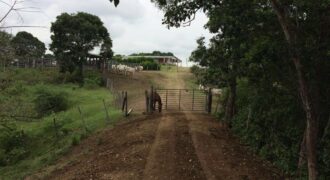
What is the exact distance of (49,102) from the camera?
131 ft

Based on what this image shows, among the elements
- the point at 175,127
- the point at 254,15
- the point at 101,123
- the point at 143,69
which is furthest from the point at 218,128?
the point at 143,69

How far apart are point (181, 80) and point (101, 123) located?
28.4 meters

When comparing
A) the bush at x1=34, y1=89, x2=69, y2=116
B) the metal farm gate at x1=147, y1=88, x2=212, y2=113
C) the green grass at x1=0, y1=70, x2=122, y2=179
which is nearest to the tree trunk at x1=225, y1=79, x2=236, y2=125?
the metal farm gate at x1=147, y1=88, x2=212, y2=113

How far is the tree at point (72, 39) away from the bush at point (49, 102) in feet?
42.4

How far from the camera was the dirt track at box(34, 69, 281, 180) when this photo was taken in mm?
16156

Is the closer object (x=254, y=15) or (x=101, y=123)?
(x=254, y=15)

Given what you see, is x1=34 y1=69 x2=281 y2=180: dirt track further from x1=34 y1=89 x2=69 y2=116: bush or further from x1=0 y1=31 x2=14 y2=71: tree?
x1=34 y1=89 x2=69 y2=116: bush

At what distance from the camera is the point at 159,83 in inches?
2042

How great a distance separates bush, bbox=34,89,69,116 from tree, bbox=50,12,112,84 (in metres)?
12.9

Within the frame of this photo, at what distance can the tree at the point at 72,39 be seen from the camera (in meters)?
53.7

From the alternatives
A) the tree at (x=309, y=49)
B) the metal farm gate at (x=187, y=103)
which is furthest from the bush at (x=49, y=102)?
the tree at (x=309, y=49)

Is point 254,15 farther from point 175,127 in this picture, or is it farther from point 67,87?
point 67,87

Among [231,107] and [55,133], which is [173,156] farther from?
[55,133]

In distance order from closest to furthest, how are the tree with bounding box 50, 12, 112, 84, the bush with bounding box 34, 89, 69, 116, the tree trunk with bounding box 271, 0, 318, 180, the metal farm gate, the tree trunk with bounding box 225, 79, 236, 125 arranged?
the tree trunk with bounding box 271, 0, 318, 180 → the tree trunk with bounding box 225, 79, 236, 125 → the metal farm gate → the bush with bounding box 34, 89, 69, 116 → the tree with bounding box 50, 12, 112, 84
